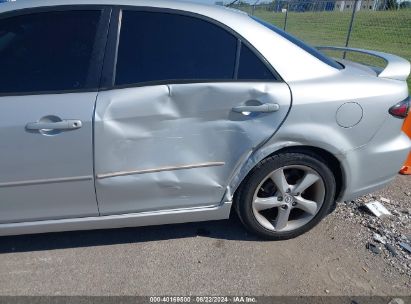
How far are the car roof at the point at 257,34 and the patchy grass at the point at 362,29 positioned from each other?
5571mm

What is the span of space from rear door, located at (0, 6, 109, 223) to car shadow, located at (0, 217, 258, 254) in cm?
53

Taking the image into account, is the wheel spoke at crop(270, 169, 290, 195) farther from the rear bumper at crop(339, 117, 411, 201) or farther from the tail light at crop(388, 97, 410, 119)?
the tail light at crop(388, 97, 410, 119)

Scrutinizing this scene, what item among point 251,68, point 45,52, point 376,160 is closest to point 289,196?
point 376,160

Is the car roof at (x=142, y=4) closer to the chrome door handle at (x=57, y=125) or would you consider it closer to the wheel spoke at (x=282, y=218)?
the chrome door handle at (x=57, y=125)

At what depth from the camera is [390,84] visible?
2611 millimetres

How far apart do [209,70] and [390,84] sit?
1295 mm

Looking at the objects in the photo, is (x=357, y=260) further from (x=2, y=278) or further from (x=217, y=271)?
(x=2, y=278)

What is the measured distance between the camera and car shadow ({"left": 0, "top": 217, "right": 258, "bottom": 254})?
2.73 m

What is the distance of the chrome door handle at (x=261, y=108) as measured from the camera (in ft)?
7.70

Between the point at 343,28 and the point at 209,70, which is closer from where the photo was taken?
the point at 209,70

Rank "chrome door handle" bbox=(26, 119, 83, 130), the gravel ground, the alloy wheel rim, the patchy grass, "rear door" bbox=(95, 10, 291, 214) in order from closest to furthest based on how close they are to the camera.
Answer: "chrome door handle" bbox=(26, 119, 83, 130)
"rear door" bbox=(95, 10, 291, 214)
the gravel ground
the alloy wheel rim
the patchy grass

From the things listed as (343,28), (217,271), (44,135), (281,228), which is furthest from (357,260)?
(343,28)

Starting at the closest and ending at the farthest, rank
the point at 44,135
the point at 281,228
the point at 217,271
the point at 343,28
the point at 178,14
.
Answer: the point at 44,135 < the point at 178,14 < the point at 217,271 < the point at 281,228 < the point at 343,28

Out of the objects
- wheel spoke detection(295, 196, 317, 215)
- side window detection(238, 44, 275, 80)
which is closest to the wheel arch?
wheel spoke detection(295, 196, 317, 215)
